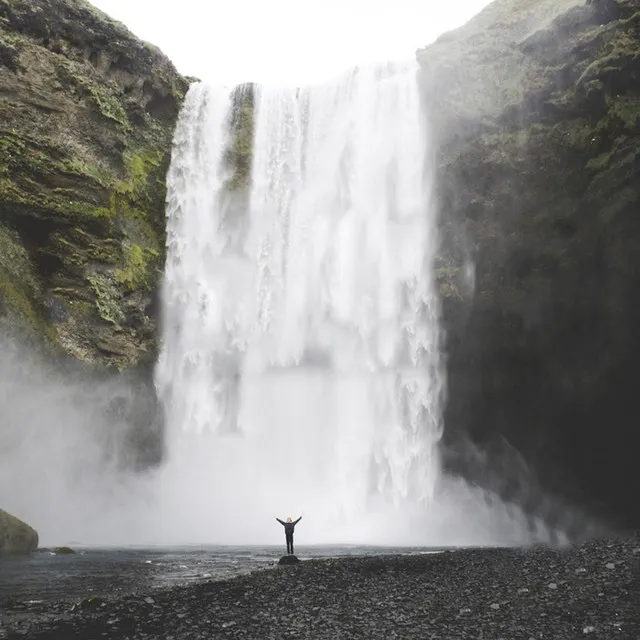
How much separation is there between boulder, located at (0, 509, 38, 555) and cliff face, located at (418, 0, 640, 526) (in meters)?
15.6

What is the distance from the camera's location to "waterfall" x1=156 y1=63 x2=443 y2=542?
82.6ft

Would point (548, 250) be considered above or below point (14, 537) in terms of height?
above

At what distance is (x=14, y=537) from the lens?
17484mm

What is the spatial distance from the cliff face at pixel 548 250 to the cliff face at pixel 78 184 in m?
13.2

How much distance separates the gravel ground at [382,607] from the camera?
8.75 m

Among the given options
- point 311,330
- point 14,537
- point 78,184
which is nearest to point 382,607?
point 14,537

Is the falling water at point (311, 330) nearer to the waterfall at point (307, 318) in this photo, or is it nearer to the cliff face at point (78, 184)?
the waterfall at point (307, 318)

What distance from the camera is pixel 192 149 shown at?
30609 mm

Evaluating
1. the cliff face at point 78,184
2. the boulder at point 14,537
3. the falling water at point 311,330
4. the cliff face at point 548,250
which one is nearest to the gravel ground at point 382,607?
the boulder at point 14,537

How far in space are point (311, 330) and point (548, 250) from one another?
10.1 metres

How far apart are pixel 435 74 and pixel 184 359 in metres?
16.7

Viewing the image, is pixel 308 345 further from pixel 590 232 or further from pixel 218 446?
pixel 590 232

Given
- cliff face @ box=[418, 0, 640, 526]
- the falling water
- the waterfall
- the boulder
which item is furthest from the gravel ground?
cliff face @ box=[418, 0, 640, 526]

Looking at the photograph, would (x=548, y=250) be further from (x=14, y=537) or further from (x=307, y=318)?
(x=14, y=537)
